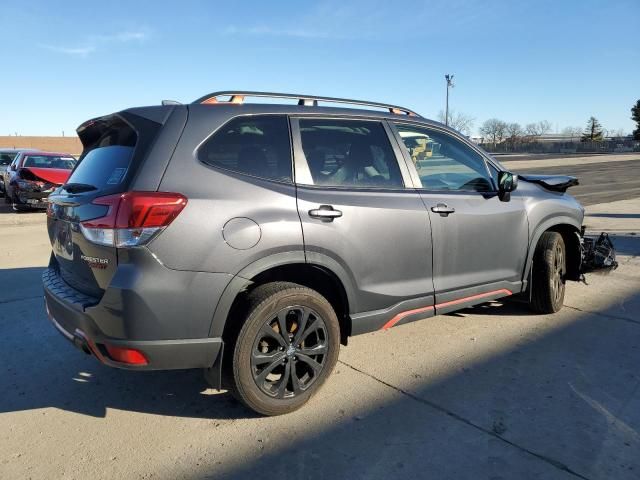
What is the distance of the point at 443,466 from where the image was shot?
8.63ft

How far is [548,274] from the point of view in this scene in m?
4.71

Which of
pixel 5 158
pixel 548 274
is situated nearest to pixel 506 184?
pixel 548 274

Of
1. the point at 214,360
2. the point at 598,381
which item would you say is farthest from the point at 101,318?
the point at 598,381

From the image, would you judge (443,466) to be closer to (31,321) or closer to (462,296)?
(462,296)

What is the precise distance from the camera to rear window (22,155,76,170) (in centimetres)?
1334

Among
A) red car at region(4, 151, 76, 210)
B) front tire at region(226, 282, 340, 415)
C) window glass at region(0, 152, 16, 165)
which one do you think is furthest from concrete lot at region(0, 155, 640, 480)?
window glass at region(0, 152, 16, 165)

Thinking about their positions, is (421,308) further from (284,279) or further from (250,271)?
(250,271)

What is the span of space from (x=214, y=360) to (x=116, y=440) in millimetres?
732

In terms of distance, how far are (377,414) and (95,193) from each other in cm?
213

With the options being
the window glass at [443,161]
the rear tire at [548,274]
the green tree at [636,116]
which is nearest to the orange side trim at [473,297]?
the rear tire at [548,274]

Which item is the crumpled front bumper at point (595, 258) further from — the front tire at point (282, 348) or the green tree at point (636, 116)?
the green tree at point (636, 116)

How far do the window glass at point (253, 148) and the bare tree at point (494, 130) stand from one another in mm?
129360

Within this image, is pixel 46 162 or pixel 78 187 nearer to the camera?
pixel 78 187

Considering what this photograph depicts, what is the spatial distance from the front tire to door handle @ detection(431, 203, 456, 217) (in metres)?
1.14
